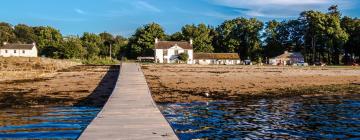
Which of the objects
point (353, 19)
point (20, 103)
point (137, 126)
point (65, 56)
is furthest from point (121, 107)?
point (353, 19)

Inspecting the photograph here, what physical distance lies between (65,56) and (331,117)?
3544 inches

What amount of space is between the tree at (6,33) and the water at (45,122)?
13287cm

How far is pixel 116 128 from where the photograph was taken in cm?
1297

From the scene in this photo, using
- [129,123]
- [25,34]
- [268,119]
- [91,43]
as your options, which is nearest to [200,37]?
[91,43]

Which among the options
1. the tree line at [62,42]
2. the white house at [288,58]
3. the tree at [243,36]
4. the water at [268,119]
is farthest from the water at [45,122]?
the tree at [243,36]

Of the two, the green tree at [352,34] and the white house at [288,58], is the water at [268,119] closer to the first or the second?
the green tree at [352,34]

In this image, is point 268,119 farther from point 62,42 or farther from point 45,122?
point 62,42

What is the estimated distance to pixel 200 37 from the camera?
4963 inches

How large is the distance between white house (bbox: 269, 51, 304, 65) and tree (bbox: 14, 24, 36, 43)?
82.3 meters

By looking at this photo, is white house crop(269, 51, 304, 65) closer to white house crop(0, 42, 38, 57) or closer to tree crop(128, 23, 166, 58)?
tree crop(128, 23, 166, 58)

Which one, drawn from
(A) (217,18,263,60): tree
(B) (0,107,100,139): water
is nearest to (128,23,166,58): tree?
(A) (217,18,263,60): tree

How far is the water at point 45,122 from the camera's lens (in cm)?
1449

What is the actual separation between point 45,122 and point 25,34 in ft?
487

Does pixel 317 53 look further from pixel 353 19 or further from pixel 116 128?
pixel 116 128
